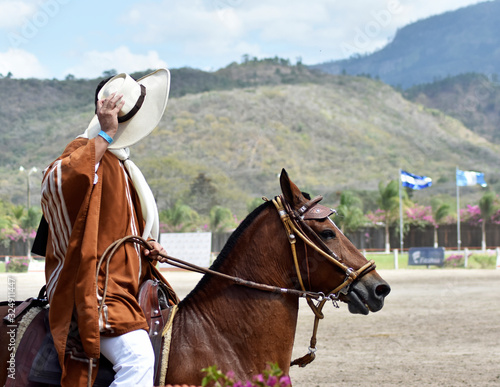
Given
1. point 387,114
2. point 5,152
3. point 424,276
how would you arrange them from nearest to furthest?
1. point 424,276
2. point 5,152
3. point 387,114

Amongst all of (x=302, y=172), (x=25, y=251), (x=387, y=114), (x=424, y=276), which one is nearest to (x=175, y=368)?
(x=424, y=276)

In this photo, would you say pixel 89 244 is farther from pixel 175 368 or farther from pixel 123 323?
pixel 175 368

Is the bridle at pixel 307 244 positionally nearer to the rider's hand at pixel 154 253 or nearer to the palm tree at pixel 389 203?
the rider's hand at pixel 154 253

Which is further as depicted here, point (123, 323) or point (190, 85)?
point (190, 85)

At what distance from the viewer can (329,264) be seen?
3.78 meters

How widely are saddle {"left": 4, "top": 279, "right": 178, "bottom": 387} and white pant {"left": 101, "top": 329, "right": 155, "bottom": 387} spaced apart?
0.11 metres

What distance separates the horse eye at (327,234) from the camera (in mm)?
3797

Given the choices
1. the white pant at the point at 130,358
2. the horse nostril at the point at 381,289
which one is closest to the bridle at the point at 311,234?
the horse nostril at the point at 381,289

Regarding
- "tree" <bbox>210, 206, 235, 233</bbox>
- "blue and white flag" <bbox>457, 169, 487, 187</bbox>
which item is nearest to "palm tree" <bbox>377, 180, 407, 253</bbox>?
"blue and white flag" <bbox>457, 169, 487, 187</bbox>

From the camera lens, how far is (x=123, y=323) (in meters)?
3.30

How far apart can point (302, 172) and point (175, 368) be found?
10829 centimetres

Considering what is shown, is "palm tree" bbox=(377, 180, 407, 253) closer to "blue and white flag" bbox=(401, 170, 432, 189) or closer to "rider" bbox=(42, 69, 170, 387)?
"blue and white flag" bbox=(401, 170, 432, 189)

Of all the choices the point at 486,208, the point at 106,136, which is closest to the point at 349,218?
the point at 486,208

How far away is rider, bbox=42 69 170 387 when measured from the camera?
10.7ft
